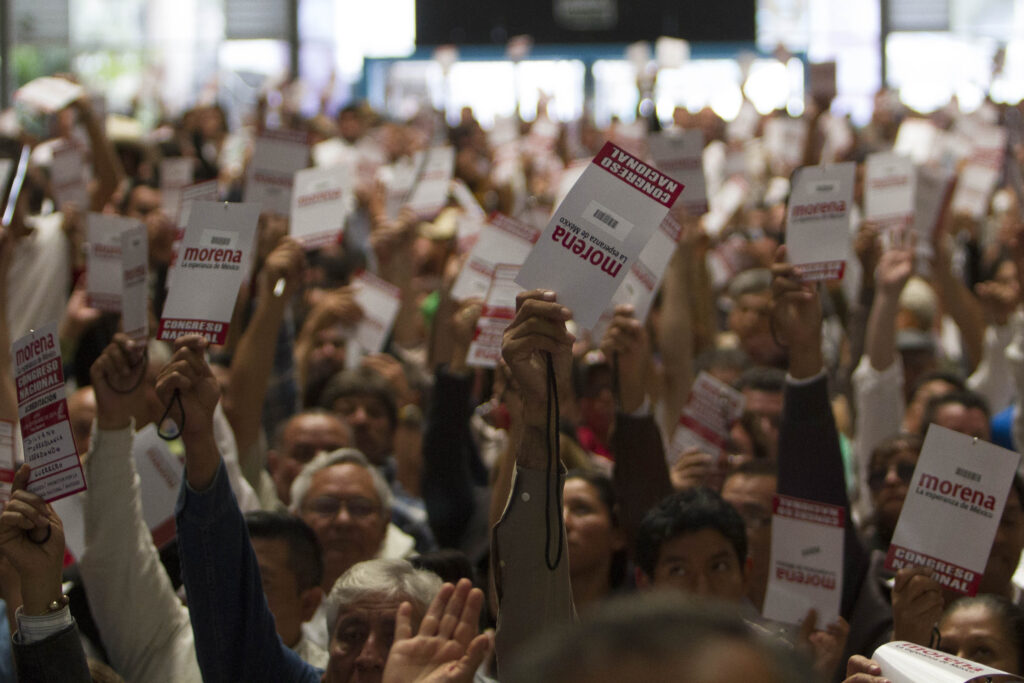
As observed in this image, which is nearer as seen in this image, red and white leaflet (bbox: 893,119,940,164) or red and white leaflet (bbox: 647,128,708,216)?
red and white leaflet (bbox: 647,128,708,216)

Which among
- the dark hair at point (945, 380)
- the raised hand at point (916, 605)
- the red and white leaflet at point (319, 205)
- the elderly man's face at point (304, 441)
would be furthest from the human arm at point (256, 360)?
the dark hair at point (945, 380)

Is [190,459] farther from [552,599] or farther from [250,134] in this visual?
Result: [250,134]

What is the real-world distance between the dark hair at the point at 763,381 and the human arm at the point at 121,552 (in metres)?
2.06

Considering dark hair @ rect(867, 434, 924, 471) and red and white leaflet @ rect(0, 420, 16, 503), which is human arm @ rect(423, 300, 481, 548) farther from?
red and white leaflet @ rect(0, 420, 16, 503)

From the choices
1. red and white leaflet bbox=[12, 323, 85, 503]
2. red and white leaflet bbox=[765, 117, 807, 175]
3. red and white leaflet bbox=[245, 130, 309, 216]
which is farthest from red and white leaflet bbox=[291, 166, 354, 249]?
red and white leaflet bbox=[765, 117, 807, 175]

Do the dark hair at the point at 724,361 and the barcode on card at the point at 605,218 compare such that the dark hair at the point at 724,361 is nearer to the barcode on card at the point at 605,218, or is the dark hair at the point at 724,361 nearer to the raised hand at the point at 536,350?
the barcode on card at the point at 605,218

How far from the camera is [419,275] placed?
21.7ft

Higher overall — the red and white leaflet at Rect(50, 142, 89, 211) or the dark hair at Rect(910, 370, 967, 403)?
the red and white leaflet at Rect(50, 142, 89, 211)

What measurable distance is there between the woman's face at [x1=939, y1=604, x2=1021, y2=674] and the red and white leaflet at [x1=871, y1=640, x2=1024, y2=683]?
503 mm

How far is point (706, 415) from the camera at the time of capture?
359 centimetres

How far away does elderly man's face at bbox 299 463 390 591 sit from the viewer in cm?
331

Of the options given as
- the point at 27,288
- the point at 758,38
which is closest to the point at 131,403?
the point at 27,288

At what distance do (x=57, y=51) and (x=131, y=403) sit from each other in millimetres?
13458

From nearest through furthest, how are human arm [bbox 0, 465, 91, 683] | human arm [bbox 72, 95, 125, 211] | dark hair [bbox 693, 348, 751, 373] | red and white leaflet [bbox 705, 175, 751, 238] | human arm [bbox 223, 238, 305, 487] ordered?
human arm [bbox 0, 465, 91, 683], human arm [bbox 223, 238, 305, 487], dark hair [bbox 693, 348, 751, 373], human arm [bbox 72, 95, 125, 211], red and white leaflet [bbox 705, 175, 751, 238]
